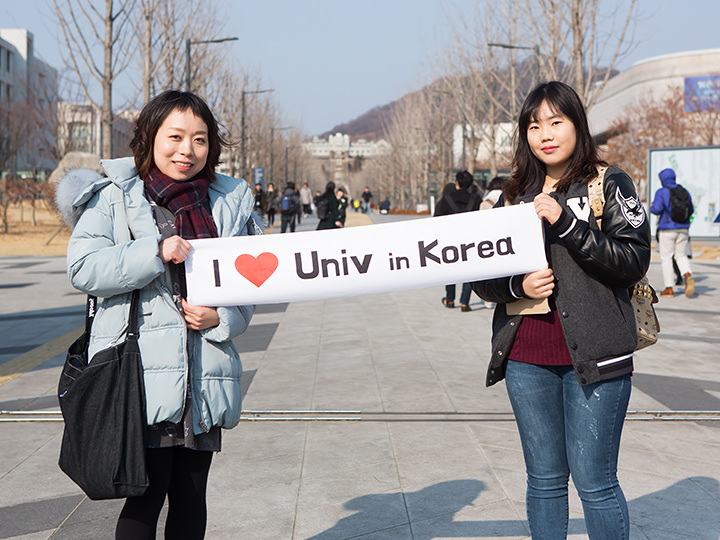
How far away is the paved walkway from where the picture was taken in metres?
3.78

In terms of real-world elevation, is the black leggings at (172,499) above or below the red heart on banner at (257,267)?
below

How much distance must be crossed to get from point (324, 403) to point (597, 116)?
88296 mm

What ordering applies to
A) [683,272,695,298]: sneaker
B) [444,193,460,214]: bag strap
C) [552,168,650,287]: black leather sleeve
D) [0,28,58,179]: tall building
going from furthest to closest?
[0,28,58,179]: tall building < [683,272,695,298]: sneaker < [444,193,460,214]: bag strap < [552,168,650,287]: black leather sleeve

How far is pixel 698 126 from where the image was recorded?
45906mm

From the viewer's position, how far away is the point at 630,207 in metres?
2.60

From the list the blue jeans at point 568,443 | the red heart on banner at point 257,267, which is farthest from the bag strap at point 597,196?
the red heart on banner at point 257,267

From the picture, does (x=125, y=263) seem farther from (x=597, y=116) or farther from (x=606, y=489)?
(x=597, y=116)

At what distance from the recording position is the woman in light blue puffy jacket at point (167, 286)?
2.44m

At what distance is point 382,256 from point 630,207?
87 cm

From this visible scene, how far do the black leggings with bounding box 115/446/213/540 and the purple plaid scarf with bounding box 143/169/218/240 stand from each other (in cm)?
71

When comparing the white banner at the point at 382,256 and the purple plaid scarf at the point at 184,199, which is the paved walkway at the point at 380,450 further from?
the purple plaid scarf at the point at 184,199

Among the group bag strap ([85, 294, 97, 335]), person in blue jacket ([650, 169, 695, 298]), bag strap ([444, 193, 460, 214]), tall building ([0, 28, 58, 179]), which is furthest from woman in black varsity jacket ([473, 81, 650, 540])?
tall building ([0, 28, 58, 179])

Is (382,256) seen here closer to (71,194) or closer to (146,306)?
(146,306)

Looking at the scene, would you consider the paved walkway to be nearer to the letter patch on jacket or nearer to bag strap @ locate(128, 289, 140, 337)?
bag strap @ locate(128, 289, 140, 337)
